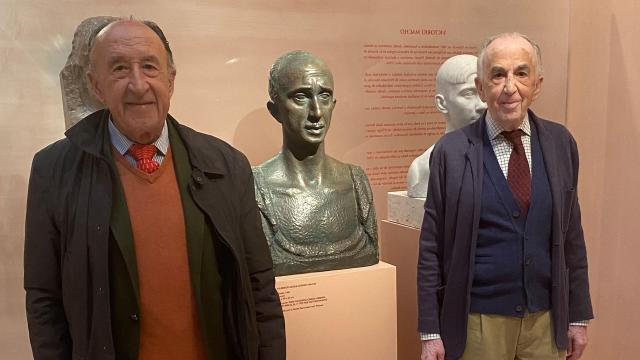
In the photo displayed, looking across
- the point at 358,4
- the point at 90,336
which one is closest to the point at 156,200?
A: the point at 90,336

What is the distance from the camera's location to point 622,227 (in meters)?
4.96

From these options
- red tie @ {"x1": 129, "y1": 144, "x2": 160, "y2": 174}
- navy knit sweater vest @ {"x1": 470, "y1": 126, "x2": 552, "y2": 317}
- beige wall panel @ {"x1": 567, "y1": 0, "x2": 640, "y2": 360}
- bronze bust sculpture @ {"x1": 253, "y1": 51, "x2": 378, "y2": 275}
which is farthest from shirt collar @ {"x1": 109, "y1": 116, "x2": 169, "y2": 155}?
beige wall panel @ {"x1": 567, "y1": 0, "x2": 640, "y2": 360}

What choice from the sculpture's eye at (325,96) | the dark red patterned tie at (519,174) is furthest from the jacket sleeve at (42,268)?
the dark red patterned tie at (519,174)

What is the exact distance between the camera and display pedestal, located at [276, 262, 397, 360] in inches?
121

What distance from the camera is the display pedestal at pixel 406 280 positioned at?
3.69m

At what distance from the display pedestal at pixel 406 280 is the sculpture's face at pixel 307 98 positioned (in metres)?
0.93

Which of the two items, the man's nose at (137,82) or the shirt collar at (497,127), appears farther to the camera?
the shirt collar at (497,127)

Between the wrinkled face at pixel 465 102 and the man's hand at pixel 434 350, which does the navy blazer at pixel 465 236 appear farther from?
the wrinkled face at pixel 465 102

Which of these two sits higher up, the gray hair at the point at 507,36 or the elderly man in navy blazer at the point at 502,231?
the gray hair at the point at 507,36

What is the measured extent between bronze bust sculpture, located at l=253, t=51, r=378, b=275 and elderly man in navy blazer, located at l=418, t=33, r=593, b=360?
0.61m

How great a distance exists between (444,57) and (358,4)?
0.77 metres

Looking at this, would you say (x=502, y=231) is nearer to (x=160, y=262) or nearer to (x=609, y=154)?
(x=160, y=262)

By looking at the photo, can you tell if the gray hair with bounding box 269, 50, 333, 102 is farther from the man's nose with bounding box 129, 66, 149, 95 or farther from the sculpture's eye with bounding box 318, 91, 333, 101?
the man's nose with bounding box 129, 66, 149, 95

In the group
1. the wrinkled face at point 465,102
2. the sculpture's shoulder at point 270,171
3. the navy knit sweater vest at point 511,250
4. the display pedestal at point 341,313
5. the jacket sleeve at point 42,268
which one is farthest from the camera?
A: the wrinkled face at point 465,102
